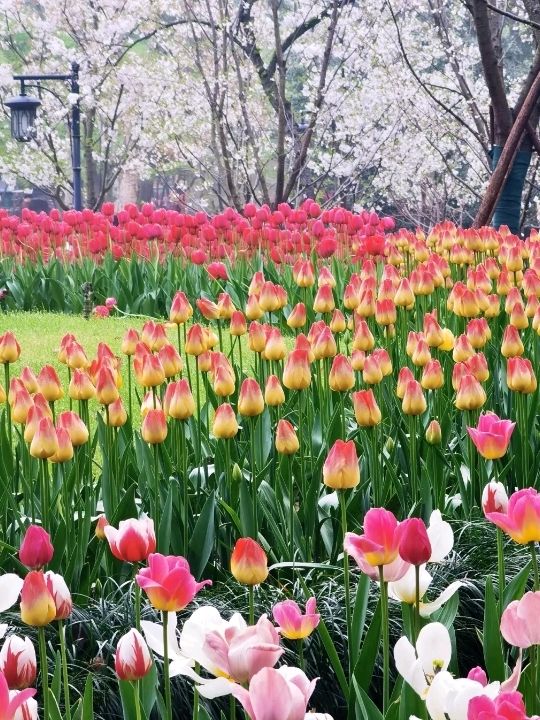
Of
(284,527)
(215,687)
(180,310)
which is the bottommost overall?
(284,527)

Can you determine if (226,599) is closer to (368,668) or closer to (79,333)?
(368,668)

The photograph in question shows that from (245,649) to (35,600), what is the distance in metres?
0.38

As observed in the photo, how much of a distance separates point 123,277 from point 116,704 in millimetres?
6224

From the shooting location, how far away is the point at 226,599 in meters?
2.68

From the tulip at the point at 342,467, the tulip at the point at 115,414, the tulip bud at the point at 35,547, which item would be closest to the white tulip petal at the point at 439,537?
the tulip at the point at 342,467

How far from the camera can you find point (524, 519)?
4.97 ft

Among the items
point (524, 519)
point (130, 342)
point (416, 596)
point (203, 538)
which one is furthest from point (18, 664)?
point (130, 342)

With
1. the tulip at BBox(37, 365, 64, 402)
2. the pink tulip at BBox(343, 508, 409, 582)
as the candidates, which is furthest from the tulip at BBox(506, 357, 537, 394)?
the pink tulip at BBox(343, 508, 409, 582)

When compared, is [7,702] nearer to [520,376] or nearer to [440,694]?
[440,694]

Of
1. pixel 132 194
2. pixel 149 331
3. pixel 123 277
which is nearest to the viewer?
pixel 149 331

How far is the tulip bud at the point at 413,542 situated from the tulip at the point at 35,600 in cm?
47

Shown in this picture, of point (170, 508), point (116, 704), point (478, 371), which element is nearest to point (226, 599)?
point (170, 508)

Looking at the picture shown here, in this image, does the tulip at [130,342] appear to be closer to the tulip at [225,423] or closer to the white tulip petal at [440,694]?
the tulip at [225,423]

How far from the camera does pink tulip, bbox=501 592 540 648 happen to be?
130cm
